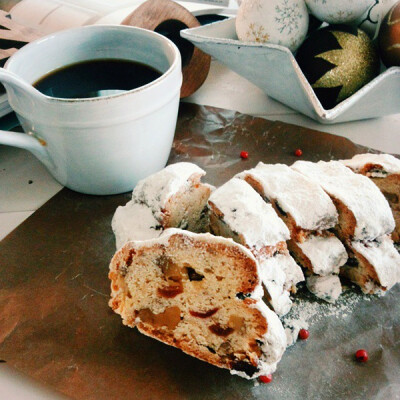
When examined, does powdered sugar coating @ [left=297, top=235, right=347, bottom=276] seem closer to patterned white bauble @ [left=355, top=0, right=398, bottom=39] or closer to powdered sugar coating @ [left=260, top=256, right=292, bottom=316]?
powdered sugar coating @ [left=260, top=256, right=292, bottom=316]

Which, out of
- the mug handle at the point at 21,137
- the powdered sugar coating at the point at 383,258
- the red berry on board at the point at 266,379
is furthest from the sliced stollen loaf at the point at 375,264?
the mug handle at the point at 21,137

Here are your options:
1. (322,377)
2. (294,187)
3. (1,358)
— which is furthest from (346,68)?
(1,358)

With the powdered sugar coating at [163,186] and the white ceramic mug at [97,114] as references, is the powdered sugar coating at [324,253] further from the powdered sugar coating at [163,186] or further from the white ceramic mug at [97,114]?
the white ceramic mug at [97,114]

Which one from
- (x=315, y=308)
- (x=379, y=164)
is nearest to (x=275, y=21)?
(x=379, y=164)

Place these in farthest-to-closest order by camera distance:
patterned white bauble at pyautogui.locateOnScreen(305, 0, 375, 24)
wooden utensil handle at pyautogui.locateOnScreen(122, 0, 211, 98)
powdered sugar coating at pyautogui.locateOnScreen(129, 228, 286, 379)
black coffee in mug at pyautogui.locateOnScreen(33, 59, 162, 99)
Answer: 1. wooden utensil handle at pyautogui.locateOnScreen(122, 0, 211, 98)
2. patterned white bauble at pyautogui.locateOnScreen(305, 0, 375, 24)
3. black coffee in mug at pyautogui.locateOnScreen(33, 59, 162, 99)
4. powdered sugar coating at pyautogui.locateOnScreen(129, 228, 286, 379)

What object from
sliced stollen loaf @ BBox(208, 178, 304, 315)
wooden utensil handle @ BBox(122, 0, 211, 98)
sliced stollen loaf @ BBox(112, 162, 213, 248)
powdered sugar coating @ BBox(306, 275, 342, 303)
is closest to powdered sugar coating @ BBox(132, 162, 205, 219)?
sliced stollen loaf @ BBox(112, 162, 213, 248)
